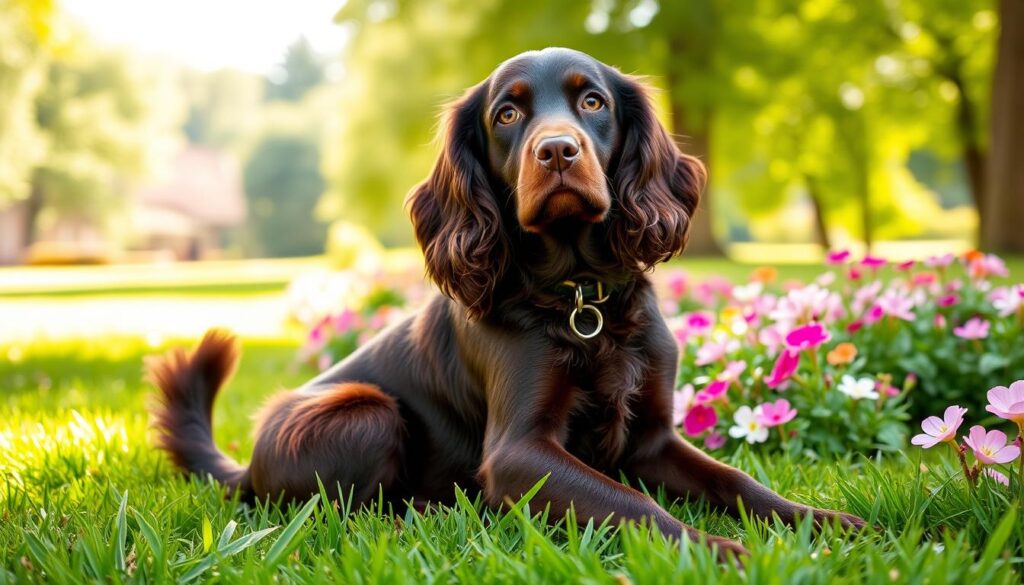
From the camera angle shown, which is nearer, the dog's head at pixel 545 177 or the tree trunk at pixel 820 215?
the dog's head at pixel 545 177

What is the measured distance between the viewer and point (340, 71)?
23266 mm

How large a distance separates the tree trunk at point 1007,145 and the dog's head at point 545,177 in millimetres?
11228

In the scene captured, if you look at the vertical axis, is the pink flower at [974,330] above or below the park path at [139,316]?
above

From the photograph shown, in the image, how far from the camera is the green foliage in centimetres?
4406

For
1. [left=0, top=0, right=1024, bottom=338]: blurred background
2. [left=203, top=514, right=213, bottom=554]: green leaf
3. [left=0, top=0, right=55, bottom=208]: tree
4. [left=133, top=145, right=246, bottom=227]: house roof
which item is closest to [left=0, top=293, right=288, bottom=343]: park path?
[left=0, top=0, right=1024, bottom=338]: blurred background

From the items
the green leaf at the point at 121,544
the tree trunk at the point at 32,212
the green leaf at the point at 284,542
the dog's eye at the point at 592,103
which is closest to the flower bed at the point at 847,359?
the dog's eye at the point at 592,103

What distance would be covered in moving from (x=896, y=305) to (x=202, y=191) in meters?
48.0

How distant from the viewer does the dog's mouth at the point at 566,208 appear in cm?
230

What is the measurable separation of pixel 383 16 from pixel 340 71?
403cm

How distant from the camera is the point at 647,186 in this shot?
2.61m

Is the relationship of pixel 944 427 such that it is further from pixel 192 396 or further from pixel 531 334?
pixel 192 396

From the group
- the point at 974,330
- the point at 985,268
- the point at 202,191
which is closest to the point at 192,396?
the point at 974,330

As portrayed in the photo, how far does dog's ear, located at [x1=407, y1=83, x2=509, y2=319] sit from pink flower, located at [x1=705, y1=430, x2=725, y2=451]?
3.79ft

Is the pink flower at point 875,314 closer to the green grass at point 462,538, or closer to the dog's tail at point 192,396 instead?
the green grass at point 462,538
